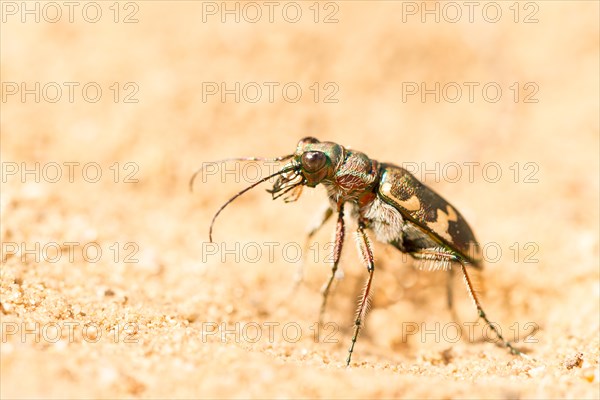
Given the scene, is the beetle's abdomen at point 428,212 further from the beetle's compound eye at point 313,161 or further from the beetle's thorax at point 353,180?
the beetle's compound eye at point 313,161

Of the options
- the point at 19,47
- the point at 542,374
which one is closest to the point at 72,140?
the point at 19,47

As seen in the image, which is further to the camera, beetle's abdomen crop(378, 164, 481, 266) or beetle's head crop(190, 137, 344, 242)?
beetle's abdomen crop(378, 164, 481, 266)

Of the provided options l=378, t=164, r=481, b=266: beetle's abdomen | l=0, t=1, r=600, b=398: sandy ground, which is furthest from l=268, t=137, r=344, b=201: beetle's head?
l=0, t=1, r=600, b=398: sandy ground

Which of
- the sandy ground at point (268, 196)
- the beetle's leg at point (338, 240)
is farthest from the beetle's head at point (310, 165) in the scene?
the sandy ground at point (268, 196)

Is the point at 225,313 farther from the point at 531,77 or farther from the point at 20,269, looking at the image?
the point at 531,77

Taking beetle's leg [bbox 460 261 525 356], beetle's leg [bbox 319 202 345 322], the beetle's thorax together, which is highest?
the beetle's thorax

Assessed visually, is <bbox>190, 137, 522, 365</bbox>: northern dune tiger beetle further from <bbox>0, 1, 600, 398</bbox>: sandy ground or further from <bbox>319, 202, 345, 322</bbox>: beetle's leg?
<bbox>0, 1, 600, 398</bbox>: sandy ground
